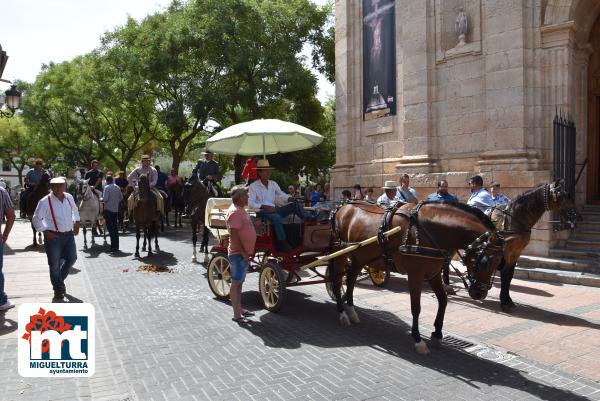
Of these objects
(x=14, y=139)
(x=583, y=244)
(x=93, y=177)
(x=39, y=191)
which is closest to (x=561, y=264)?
(x=583, y=244)

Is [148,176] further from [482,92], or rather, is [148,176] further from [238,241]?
[482,92]

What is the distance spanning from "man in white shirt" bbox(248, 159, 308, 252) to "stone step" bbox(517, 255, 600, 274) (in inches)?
210

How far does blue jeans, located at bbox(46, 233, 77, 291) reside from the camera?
785cm

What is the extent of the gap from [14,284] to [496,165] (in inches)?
413

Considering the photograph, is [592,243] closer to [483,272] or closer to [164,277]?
[483,272]

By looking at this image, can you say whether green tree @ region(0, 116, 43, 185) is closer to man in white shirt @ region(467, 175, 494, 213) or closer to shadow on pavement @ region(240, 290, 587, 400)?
shadow on pavement @ region(240, 290, 587, 400)

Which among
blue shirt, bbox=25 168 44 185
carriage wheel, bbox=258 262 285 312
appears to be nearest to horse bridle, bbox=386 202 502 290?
carriage wheel, bbox=258 262 285 312

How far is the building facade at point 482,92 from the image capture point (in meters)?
10.7

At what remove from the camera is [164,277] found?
10.1 meters

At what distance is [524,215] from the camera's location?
737 cm

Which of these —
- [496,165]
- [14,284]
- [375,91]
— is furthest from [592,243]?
[14,284]

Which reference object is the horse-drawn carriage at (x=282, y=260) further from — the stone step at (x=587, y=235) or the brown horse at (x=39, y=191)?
the brown horse at (x=39, y=191)

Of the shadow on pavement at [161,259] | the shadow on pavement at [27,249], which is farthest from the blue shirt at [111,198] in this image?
the shadow on pavement at [27,249]

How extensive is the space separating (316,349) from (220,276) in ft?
A: 9.72
